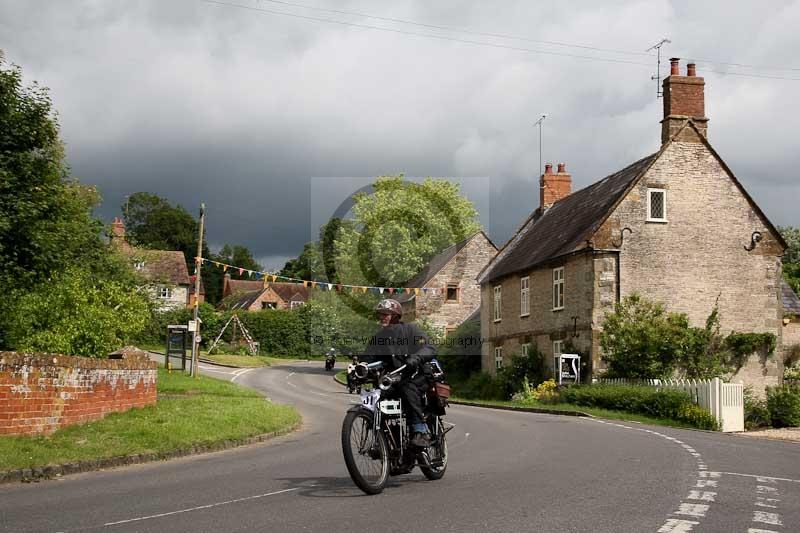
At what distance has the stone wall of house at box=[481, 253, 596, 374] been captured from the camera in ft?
104

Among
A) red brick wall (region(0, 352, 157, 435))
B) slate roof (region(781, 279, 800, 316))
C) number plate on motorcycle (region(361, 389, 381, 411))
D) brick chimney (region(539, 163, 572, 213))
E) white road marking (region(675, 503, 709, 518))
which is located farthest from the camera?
brick chimney (region(539, 163, 572, 213))

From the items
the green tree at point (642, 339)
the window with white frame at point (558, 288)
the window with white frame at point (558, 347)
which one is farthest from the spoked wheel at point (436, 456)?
the window with white frame at point (558, 288)

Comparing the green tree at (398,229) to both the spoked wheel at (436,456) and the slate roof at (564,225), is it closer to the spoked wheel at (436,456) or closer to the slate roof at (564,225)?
the slate roof at (564,225)

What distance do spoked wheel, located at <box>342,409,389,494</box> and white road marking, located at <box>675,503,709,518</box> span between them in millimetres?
2891

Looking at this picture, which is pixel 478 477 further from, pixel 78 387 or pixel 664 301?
pixel 664 301

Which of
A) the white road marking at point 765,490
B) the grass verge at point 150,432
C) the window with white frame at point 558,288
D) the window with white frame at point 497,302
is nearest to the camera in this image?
the white road marking at point 765,490

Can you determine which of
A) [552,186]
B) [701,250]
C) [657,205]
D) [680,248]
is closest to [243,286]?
[552,186]

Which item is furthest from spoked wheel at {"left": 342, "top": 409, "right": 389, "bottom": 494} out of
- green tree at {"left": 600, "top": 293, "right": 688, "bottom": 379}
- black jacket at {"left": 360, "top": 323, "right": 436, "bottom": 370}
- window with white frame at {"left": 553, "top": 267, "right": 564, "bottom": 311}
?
window with white frame at {"left": 553, "top": 267, "right": 564, "bottom": 311}

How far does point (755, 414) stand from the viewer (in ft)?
93.6

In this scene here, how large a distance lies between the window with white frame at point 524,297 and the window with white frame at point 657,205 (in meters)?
6.82

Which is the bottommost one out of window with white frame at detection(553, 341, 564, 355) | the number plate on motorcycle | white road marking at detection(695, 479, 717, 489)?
white road marking at detection(695, 479, 717, 489)

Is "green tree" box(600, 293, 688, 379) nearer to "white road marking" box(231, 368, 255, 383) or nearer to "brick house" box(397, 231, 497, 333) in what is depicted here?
"white road marking" box(231, 368, 255, 383)

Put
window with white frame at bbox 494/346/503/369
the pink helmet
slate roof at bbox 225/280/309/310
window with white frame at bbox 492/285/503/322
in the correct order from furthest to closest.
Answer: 1. slate roof at bbox 225/280/309/310
2. window with white frame at bbox 492/285/503/322
3. window with white frame at bbox 494/346/503/369
4. the pink helmet

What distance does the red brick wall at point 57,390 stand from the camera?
495 inches
